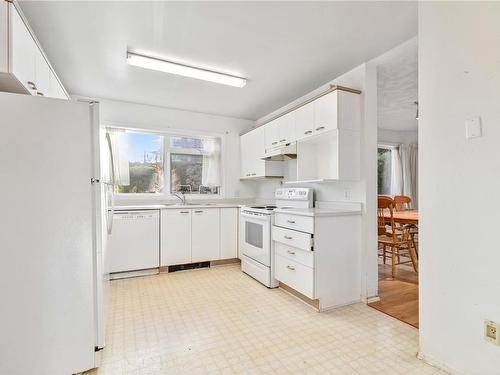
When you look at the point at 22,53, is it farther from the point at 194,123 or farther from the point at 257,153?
the point at 257,153

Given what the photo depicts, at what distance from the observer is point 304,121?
9.53ft

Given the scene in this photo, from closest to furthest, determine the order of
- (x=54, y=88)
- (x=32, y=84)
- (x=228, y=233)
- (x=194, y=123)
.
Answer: (x=32, y=84) → (x=54, y=88) → (x=228, y=233) → (x=194, y=123)

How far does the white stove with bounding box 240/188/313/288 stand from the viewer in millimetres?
2947

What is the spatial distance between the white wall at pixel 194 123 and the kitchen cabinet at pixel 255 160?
20 centimetres

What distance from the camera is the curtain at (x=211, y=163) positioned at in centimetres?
434

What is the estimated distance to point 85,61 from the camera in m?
2.58

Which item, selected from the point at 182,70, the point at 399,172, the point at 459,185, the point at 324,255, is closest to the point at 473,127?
the point at 459,185

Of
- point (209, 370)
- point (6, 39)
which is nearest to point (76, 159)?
point (6, 39)

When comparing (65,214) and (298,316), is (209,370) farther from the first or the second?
(65,214)

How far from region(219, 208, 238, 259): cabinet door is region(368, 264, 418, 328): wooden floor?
1988mm

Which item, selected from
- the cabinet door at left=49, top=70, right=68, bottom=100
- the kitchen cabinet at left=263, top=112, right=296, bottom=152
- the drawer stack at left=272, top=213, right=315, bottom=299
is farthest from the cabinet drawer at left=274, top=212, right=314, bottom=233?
the cabinet door at left=49, top=70, right=68, bottom=100

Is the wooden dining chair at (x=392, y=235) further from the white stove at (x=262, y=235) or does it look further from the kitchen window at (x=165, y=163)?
the kitchen window at (x=165, y=163)

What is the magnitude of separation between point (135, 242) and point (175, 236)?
1.65 ft

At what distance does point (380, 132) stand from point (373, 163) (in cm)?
338
